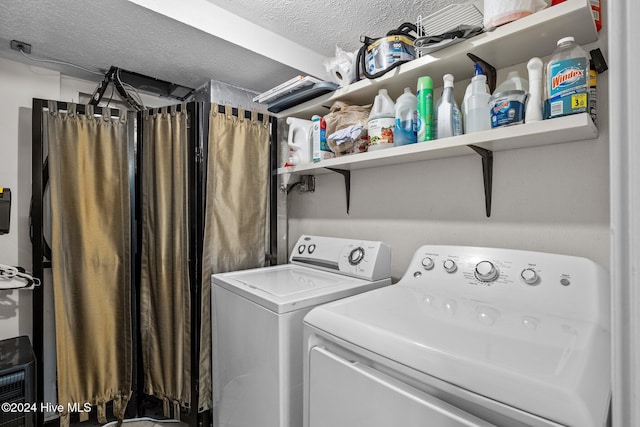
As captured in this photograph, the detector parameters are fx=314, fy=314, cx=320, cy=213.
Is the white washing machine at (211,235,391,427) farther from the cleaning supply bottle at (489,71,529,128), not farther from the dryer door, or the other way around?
the cleaning supply bottle at (489,71,529,128)

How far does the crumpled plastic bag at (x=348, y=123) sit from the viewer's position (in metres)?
1.68

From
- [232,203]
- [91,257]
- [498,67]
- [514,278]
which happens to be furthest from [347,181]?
[91,257]

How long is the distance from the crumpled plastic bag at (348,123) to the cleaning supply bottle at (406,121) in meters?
0.21

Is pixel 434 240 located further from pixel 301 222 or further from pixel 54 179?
pixel 54 179

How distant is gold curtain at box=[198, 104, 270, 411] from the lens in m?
1.91

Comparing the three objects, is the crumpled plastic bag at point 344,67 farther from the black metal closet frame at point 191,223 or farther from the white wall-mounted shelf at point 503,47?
the black metal closet frame at point 191,223

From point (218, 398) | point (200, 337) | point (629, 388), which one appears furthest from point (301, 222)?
→ point (629, 388)

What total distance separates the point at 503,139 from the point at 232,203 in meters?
1.53

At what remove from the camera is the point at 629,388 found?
35 cm

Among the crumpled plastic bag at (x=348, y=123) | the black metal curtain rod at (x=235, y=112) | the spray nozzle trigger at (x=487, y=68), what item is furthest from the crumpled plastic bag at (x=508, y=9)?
the black metal curtain rod at (x=235, y=112)

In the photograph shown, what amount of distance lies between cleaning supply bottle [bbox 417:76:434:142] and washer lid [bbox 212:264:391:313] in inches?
30.1

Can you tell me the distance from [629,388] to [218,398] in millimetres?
1908

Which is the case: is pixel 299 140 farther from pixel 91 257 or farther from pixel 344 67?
pixel 91 257

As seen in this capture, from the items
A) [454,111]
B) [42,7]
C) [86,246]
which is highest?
[42,7]
